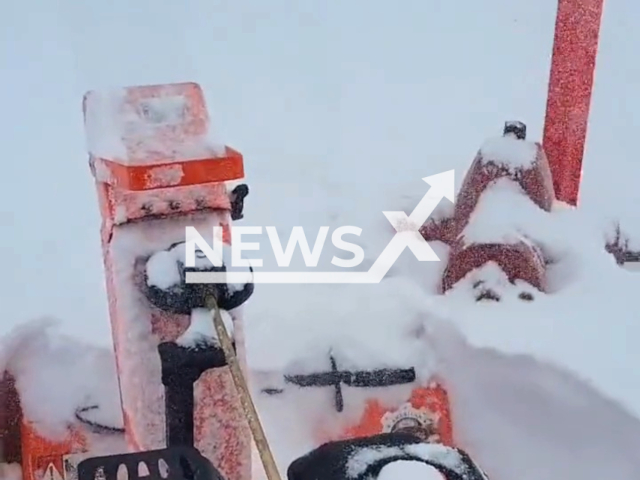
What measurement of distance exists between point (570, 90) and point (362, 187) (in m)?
0.41

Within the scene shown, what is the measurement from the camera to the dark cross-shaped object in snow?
122cm

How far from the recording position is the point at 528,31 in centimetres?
170

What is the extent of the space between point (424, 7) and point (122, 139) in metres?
1.01

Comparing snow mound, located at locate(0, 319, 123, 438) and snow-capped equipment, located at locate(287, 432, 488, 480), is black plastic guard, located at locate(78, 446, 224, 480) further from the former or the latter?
snow mound, located at locate(0, 319, 123, 438)

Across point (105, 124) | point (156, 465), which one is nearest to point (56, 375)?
point (105, 124)

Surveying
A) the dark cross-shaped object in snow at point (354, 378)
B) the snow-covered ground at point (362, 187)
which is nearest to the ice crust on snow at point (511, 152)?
the snow-covered ground at point (362, 187)

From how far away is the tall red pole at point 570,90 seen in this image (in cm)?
155

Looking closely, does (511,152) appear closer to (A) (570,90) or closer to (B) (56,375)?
(A) (570,90)

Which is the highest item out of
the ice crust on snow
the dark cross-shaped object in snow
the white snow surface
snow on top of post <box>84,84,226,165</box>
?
snow on top of post <box>84,84,226,165</box>

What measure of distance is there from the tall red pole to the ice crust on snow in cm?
16

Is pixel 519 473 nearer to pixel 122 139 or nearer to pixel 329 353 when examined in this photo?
pixel 329 353

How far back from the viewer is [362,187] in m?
1.69

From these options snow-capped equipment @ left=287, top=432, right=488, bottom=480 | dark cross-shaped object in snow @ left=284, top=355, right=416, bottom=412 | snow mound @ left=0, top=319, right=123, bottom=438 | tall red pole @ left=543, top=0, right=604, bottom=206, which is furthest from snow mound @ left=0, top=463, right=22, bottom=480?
tall red pole @ left=543, top=0, right=604, bottom=206
